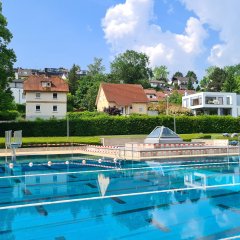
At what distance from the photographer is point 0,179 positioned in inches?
576

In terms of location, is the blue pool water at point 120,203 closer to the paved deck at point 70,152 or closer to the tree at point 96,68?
the paved deck at point 70,152

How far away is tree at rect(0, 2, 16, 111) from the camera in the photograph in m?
33.0

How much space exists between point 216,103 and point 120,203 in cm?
6374

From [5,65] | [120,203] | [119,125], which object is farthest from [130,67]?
[120,203]

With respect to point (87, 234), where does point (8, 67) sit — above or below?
above

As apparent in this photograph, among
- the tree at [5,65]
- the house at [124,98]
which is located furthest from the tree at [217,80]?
the tree at [5,65]

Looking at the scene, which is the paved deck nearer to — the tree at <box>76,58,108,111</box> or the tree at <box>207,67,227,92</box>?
the tree at <box>76,58,108,111</box>

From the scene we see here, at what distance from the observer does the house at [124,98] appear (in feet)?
191

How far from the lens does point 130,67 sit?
89625mm

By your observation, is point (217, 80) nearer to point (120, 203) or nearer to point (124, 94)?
point (124, 94)

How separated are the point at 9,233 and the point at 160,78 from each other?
132 metres

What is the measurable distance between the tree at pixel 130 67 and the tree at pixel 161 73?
4211 centimetres

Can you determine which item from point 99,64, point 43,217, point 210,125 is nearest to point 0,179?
point 43,217

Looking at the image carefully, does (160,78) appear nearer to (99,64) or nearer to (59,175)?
(99,64)
